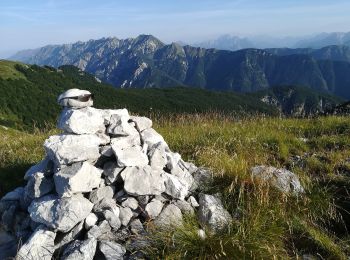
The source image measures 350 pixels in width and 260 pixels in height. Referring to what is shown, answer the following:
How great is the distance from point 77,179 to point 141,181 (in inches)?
44.3

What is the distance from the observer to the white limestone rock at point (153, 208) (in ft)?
22.9

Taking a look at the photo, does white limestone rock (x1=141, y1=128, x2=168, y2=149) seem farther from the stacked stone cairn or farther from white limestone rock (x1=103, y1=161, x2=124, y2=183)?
white limestone rock (x1=103, y1=161, x2=124, y2=183)

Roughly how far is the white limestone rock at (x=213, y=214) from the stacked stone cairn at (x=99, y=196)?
2cm

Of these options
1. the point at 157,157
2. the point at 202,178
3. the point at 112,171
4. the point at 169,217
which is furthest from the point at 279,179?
the point at 112,171

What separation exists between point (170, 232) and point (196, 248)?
48 cm

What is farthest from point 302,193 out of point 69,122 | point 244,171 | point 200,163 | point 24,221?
point 24,221

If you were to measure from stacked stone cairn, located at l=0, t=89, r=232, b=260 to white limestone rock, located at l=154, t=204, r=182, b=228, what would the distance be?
2 cm

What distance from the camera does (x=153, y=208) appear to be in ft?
23.1

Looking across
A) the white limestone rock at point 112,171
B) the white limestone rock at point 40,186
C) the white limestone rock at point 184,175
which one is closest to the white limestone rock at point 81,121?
the white limestone rock at point 112,171

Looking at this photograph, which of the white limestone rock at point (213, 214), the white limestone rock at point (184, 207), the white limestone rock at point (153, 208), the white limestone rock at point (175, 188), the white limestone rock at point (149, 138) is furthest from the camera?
the white limestone rock at point (149, 138)

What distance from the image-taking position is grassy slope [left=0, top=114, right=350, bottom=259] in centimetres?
588

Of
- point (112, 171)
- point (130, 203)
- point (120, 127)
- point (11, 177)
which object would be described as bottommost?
point (11, 177)

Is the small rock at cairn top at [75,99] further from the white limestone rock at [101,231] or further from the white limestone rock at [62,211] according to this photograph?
the white limestone rock at [101,231]

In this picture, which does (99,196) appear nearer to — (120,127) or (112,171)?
(112,171)
